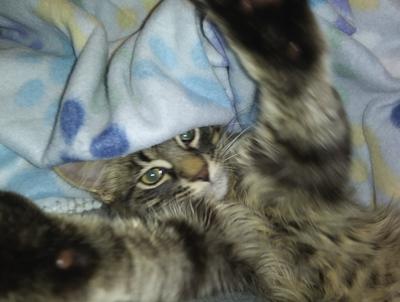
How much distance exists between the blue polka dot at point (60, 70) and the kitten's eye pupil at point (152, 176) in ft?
0.86

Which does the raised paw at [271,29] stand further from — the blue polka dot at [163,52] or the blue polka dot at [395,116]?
the blue polka dot at [395,116]

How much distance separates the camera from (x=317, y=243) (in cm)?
119

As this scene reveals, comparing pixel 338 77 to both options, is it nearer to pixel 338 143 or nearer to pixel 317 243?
pixel 338 143

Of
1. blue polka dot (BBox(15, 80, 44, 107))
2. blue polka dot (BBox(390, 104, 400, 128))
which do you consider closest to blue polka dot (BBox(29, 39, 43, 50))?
blue polka dot (BBox(15, 80, 44, 107))

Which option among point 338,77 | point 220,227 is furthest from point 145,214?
point 338,77

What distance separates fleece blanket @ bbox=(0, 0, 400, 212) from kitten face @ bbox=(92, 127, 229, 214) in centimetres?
5

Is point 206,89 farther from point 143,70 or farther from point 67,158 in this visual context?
point 67,158

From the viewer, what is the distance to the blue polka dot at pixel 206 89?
125 centimetres

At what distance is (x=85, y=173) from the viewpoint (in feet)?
4.24

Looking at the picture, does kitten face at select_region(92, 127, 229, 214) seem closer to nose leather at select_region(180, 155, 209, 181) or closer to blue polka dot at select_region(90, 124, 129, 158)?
nose leather at select_region(180, 155, 209, 181)

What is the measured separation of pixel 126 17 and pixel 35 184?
399mm

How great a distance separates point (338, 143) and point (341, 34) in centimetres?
26

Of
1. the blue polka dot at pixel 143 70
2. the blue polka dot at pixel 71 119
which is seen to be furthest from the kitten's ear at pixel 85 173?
the blue polka dot at pixel 143 70

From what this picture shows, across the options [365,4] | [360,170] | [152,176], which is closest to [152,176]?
[152,176]
